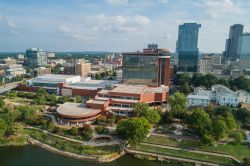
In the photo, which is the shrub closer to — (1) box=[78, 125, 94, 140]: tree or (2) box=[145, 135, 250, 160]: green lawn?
(1) box=[78, 125, 94, 140]: tree

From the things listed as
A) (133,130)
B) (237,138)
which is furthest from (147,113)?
(237,138)

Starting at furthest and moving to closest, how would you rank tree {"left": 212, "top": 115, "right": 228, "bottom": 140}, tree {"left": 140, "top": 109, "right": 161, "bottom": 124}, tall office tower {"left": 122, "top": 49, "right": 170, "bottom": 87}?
tall office tower {"left": 122, "top": 49, "right": 170, "bottom": 87} < tree {"left": 140, "top": 109, "right": 161, "bottom": 124} < tree {"left": 212, "top": 115, "right": 228, "bottom": 140}

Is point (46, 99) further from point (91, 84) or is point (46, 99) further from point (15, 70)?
point (15, 70)

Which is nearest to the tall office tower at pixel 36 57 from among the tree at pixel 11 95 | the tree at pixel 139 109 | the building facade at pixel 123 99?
the tree at pixel 11 95

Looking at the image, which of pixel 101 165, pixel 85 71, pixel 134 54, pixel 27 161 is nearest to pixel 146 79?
pixel 134 54

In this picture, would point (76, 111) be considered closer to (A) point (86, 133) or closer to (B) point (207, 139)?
(A) point (86, 133)

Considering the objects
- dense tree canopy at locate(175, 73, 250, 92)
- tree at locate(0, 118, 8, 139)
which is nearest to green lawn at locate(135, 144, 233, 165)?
tree at locate(0, 118, 8, 139)
